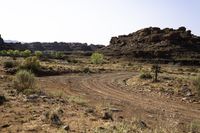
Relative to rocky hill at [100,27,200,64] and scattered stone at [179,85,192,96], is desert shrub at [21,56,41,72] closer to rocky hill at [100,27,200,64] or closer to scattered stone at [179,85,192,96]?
scattered stone at [179,85,192,96]

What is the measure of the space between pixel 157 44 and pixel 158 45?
2.68 metres

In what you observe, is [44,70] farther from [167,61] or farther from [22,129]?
[167,61]

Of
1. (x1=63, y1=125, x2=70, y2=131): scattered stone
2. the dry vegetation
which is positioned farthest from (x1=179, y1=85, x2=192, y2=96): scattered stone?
(x1=63, y1=125, x2=70, y2=131): scattered stone

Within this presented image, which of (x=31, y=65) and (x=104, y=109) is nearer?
(x=104, y=109)

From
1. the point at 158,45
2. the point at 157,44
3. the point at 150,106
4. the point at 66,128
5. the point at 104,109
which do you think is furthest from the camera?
the point at 157,44

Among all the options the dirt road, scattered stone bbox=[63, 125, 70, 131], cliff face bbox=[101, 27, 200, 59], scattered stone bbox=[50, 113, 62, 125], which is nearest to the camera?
scattered stone bbox=[63, 125, 70, 131]

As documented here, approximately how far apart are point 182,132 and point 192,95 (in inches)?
609

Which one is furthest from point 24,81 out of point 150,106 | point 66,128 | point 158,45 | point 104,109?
point 158,45

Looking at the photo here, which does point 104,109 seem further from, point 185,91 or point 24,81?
point 185,91

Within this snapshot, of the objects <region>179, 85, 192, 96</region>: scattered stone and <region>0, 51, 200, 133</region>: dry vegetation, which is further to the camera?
<region>179, 85, 192, 96</region>: scattered stone

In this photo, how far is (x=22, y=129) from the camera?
13.8 m

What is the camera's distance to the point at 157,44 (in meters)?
154

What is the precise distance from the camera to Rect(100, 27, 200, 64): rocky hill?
136 meters

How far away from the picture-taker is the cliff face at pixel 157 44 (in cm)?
13725
